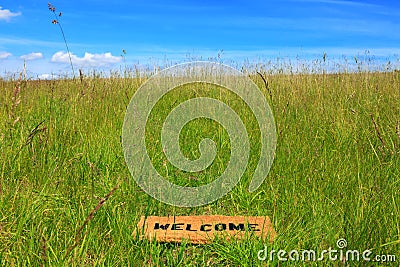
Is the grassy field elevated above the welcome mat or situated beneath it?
elevated above

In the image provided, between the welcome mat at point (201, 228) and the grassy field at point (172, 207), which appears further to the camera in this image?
the welcome mat at point (201, 228)

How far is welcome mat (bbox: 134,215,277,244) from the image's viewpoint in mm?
1847

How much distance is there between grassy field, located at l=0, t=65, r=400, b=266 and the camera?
1.54 m

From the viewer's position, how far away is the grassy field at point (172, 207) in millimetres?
1538

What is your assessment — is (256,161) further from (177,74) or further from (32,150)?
(177,74)

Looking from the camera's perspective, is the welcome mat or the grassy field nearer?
the grassy field

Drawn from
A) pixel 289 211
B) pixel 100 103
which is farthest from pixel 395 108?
pixel 100 103

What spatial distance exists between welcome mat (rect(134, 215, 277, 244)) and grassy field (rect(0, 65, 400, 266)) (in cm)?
5

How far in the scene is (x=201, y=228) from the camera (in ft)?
6.64

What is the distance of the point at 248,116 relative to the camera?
3.90 meters

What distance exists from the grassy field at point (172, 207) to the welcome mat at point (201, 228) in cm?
5

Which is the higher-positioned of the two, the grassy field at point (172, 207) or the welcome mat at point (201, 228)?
the grassy field at point (172, 207)

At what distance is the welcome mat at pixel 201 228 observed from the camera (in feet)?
6.06

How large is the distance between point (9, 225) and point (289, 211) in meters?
1.43
